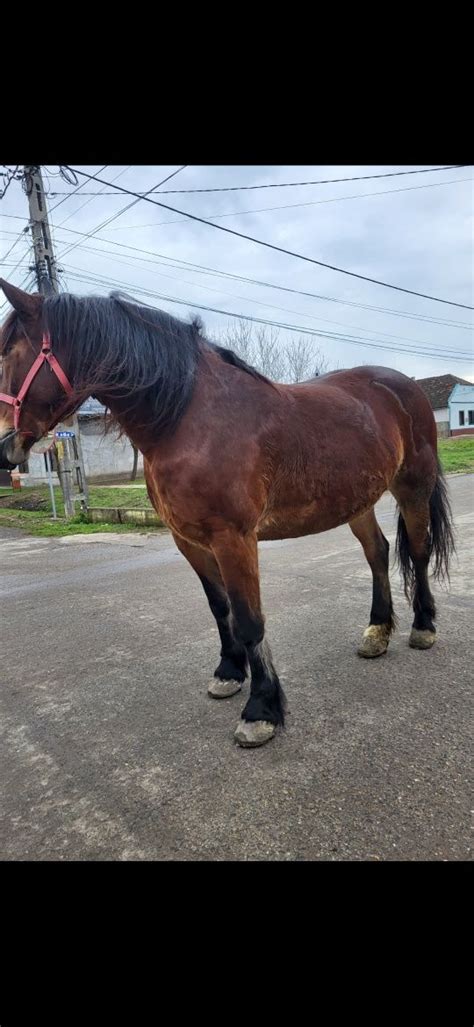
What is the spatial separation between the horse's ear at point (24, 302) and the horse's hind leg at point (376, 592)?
211cm

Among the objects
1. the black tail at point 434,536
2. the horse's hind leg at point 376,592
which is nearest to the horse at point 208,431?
the horse's hind leg at point 376,592

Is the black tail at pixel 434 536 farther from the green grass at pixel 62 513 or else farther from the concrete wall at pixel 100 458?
the concrete wall at pixel 100 458

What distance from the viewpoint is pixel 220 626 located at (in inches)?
111

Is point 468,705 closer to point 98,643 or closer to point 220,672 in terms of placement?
point 220,672

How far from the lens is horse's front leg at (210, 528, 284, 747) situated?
86.0 inches

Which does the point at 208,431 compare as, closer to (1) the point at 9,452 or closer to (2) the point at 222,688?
(1) the point at 9,452

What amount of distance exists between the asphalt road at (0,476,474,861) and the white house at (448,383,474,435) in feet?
136

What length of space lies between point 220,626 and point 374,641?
0.95 meters

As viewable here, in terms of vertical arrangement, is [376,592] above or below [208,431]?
below

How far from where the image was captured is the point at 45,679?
10.1ft

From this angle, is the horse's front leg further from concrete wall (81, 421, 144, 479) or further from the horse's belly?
concrete wall (81, 421, 144, 479)

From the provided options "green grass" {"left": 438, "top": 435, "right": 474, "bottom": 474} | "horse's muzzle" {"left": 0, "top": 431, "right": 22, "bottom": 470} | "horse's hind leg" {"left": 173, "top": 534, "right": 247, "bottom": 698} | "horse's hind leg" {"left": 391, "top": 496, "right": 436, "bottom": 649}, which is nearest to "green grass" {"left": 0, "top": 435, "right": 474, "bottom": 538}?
"green grass" {"left": 438, "top": 435, "right": 474, "bottom": 474}

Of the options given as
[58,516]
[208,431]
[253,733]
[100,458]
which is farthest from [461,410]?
[253,733]
